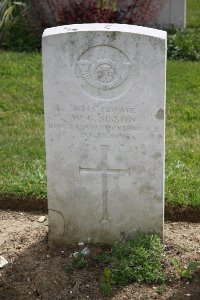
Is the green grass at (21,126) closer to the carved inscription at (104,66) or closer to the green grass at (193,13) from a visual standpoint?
the carved inscription at (104,66)

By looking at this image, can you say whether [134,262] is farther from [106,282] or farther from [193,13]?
[193,13]

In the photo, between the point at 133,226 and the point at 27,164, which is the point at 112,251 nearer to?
the point at 133,226

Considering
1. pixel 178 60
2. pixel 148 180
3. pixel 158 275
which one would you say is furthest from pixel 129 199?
pixel 178 60

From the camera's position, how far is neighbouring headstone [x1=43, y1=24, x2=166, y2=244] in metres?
4.52

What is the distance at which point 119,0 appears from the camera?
34.0 feet

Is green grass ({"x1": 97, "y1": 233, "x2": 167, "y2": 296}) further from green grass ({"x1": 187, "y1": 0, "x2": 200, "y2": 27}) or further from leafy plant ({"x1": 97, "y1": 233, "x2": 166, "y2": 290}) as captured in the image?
green grass ({"x1": 187, "y1": 0, "x2": 200, "y2": 27})

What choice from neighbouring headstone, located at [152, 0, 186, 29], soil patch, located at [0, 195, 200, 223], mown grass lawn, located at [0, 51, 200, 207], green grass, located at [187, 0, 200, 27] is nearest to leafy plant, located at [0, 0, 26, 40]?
mown grass lawn, located at [0, 51, 200, 207]

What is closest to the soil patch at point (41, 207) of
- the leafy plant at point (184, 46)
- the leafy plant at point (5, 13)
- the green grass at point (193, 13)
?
the leafy plant at point (5, 13)

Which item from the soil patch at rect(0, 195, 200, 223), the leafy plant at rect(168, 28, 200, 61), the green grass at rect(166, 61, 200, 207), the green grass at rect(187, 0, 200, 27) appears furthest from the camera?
the green grass at rect(187, 0, 200, 27)

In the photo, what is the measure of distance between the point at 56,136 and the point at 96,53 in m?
0.61

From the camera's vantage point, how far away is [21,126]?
23.6ft

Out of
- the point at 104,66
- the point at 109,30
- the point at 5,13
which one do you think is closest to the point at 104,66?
the point at 104,66

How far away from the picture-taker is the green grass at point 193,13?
38.6 feet

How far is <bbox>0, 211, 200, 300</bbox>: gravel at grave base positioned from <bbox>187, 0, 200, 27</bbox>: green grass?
6.90m
